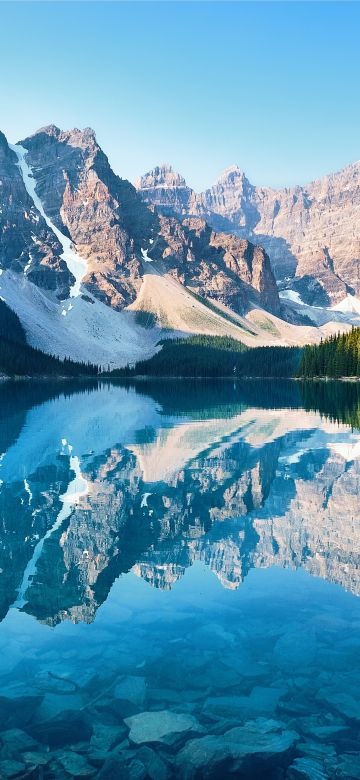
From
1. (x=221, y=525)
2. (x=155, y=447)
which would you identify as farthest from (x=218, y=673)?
(x=155, y=447)

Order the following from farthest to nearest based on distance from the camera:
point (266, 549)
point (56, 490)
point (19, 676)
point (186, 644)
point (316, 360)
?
point (316, 360)
point (56, 490)
point (266, 549)
point (186, 644)
point (19, 676)

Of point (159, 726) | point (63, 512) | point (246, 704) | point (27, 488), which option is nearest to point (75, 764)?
point (159, 726)

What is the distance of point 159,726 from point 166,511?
17.4 m

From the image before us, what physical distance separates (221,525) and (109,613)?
9.71 metres

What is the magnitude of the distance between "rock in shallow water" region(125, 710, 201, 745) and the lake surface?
43 millimetres

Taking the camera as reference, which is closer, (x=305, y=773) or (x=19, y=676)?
(x=305, y=773)

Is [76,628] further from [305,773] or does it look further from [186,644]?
[305,773]

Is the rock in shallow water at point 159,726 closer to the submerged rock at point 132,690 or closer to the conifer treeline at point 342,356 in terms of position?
the submerged rock at point 132,690

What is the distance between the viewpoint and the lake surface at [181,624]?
1191 centimetres

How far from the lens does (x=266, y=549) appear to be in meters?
23.9

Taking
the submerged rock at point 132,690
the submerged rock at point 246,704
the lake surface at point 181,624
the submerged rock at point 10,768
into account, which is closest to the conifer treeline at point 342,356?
the lake surface at point 181,624

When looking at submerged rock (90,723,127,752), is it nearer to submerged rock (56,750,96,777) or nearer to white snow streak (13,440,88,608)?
submerged rock (56,750,96,777)

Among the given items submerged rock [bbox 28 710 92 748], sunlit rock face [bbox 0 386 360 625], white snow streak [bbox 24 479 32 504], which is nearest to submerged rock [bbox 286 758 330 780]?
submerged rock [bbox 28 710 92 748]

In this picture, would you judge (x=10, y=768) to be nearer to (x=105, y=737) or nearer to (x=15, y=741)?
(x=15, y=741)
